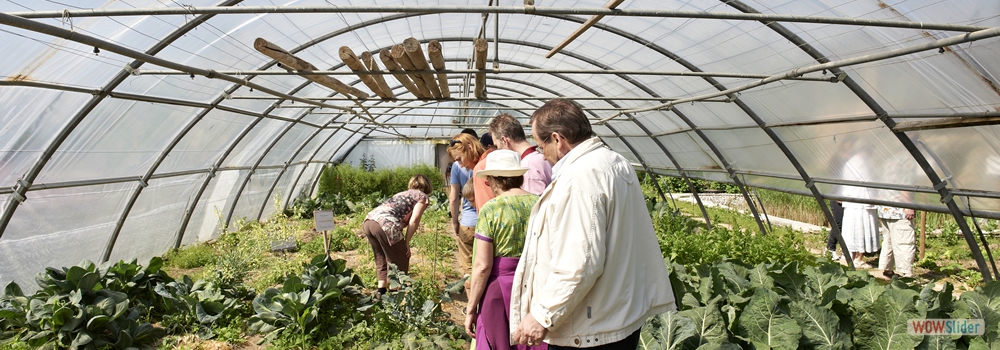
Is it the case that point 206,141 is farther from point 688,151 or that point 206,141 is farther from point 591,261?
point 688,151

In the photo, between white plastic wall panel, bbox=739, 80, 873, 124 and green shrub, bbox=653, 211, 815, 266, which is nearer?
white plastic wall panel, bbox=739, 80, 873, 124

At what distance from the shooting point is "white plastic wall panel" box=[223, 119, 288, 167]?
8547 millimetres

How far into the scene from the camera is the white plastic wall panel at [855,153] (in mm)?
4789

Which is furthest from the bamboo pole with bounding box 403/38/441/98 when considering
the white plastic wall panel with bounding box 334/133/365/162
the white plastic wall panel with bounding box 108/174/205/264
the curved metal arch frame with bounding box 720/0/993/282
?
the white plastic wall panel with bounding box 334/133/365/162

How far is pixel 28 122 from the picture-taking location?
4.38 meters

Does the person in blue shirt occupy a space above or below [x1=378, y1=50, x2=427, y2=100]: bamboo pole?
below

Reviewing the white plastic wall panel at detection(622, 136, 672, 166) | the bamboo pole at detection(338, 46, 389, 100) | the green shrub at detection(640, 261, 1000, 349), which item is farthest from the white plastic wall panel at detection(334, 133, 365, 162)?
the green shrub at detection(640, 261, 1000, 349)

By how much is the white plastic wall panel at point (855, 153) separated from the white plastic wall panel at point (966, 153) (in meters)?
0.16

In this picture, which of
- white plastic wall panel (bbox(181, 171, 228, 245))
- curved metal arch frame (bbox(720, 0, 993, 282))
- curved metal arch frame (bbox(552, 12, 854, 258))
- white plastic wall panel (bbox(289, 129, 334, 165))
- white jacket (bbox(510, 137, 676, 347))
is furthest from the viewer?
white plastic wall panel (bbox(289, 129, 334, 165))

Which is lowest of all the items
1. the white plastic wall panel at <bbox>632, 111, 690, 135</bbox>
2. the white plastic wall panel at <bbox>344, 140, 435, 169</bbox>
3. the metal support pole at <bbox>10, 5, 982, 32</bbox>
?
the white plastic wall panel at <bbox>344, 140, 435, 169</bbox>

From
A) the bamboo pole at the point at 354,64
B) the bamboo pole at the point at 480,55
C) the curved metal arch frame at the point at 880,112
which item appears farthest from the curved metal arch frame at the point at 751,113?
the bamboo pole at the point at 354,64

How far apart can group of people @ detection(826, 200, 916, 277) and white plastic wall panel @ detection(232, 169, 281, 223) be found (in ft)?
31.5

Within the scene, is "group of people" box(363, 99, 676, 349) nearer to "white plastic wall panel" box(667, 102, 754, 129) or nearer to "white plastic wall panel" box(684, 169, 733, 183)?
"white plastic wall panel" box(667, 102, 754, 129)

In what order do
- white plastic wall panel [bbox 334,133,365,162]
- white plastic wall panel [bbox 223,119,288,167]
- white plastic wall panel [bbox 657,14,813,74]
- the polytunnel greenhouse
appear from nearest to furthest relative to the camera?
1. the polytunnel greenhouse
2. white plastic wall panel [bbox 657,14,813,74]
3. white plastic wall panel [bbox 223,119,288,167]
4. white plastic wall panel [bbox 334,133,365,162]
